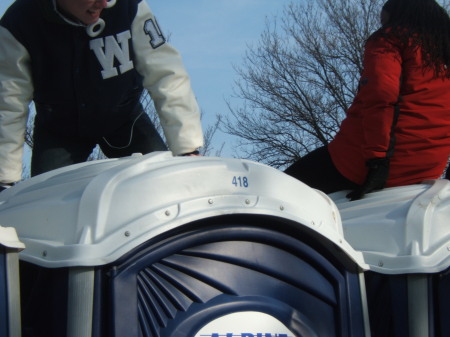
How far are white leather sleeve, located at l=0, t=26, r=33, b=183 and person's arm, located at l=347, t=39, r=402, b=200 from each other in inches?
53.6

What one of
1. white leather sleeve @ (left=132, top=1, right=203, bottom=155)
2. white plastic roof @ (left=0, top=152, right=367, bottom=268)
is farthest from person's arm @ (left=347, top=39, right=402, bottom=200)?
white plastic roof @ (left=0, top=152, right=367, bottom=268)

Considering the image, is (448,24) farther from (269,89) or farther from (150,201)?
(269,89)

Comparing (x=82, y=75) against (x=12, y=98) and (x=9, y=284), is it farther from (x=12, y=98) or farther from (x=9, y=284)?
(x=9, y=284)

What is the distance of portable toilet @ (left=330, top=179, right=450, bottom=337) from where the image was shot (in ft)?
8.54

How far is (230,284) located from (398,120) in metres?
1.67

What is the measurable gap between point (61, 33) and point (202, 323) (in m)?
1.46

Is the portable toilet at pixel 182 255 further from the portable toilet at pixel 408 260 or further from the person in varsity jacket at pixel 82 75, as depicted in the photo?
the person in varsity jacket at pixel 82 75

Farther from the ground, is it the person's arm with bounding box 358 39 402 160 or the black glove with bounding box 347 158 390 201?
the person's arm with bounding box 358 39 402 160

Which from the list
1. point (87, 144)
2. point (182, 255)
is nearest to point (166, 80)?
point (87, 144)

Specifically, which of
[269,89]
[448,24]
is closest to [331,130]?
[269,89]

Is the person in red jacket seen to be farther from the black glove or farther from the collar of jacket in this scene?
the collar of jacket

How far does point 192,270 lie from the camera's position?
203cm

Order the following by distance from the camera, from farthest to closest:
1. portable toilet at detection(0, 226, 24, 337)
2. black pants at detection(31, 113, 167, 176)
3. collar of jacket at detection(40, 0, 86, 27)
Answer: black pants at detection(31, 113, 167, 176) → collar of jacket at detection(40, 0, 86, 27) → portable toilet at detection(0, 226, 24, 337)

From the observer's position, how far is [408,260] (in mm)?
2639
